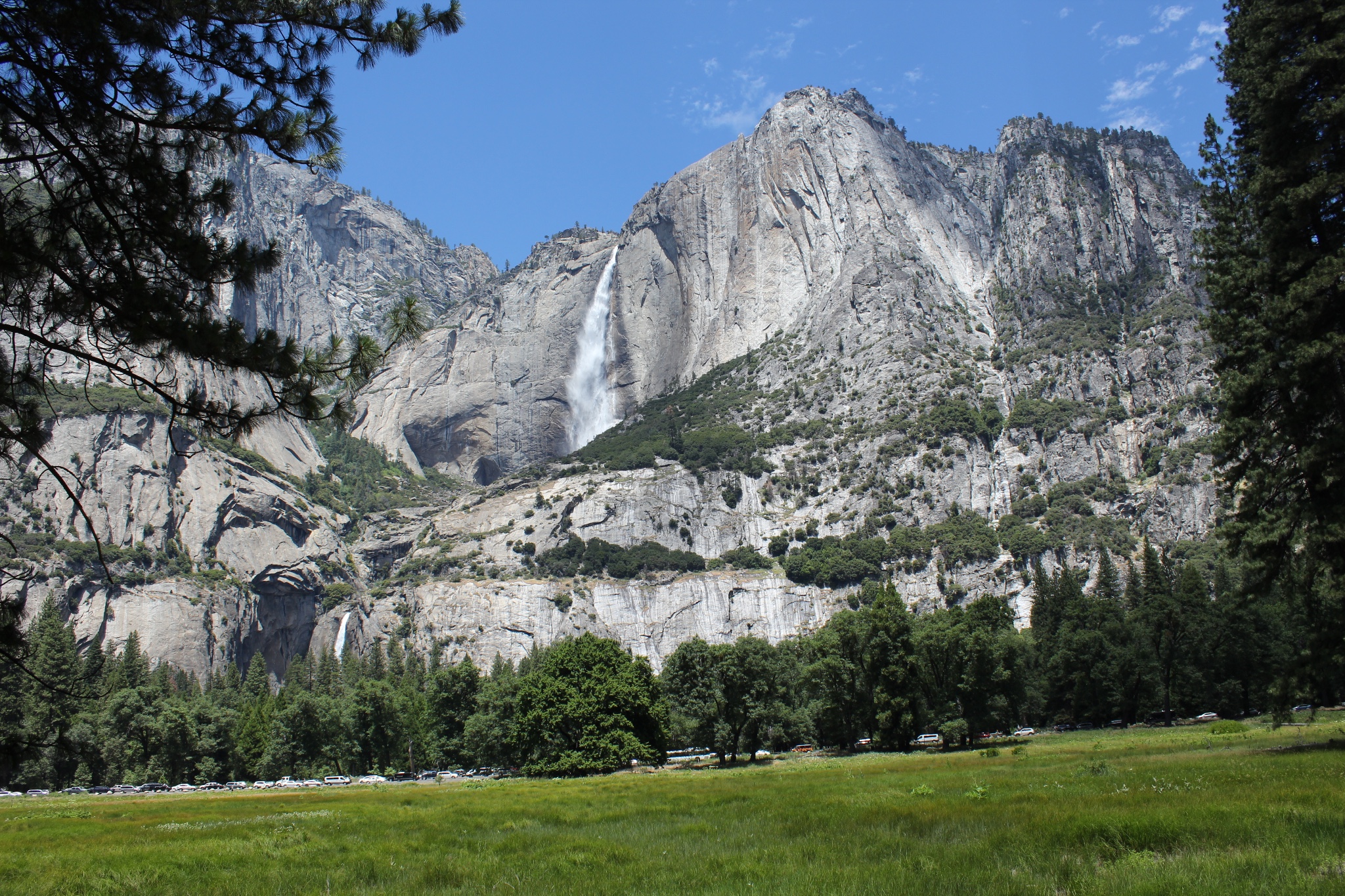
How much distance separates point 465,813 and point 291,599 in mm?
157959

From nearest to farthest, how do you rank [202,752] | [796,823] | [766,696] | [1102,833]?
[1102,833] < [796,823] < [766,696] < [202,752]

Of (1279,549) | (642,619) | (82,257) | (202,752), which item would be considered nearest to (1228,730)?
(1279,549)

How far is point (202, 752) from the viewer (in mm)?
82875

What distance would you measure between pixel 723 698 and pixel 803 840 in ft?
189

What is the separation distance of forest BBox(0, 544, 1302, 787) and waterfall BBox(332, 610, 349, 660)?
60857 mm

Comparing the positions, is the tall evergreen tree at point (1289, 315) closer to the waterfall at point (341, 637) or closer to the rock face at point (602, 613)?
the rock face at point (602, 613)

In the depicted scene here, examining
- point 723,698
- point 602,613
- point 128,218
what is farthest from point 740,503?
point 128,218

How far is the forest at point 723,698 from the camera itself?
65438 mm

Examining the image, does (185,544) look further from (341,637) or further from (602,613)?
(602,613)

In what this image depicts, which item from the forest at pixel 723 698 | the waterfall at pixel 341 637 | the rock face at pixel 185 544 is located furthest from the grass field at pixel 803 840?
the waterfall at pixel 341 637

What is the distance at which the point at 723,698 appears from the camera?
242 ft

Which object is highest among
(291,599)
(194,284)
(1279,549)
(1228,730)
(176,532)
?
(176,532)

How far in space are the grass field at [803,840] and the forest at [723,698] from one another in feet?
99.9

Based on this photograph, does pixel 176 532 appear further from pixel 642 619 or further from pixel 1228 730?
pixel 1228 730
